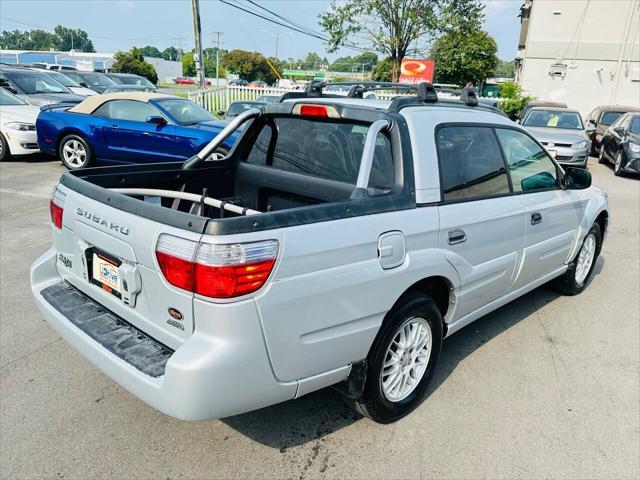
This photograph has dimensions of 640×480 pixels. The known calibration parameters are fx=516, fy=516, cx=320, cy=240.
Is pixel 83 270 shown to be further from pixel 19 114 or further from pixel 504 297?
pixel 19 114

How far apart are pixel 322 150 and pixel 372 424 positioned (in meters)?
1.70

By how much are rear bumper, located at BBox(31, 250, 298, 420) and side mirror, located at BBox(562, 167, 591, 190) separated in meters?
3.12

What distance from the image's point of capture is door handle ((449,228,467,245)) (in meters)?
3.02

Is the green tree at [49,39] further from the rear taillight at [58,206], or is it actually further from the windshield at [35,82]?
the rear taillight at [58,206]

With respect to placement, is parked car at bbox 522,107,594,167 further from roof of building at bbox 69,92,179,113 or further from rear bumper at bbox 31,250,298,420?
rear bumper at bbox 31,250,298,420

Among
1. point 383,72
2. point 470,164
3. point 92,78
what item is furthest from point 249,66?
point 470,164

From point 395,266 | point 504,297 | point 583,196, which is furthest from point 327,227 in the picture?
point 583,196

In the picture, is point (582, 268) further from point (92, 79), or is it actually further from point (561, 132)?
point (92, 79)

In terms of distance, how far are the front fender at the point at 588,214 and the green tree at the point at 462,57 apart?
24.6 m

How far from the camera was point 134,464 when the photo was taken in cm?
259

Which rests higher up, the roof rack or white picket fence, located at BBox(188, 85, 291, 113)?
the roof rack

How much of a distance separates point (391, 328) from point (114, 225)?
150 cm

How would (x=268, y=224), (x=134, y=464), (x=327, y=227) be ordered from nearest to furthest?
(x=268, y=224), (x=327, y=227), (x=134, y=464)

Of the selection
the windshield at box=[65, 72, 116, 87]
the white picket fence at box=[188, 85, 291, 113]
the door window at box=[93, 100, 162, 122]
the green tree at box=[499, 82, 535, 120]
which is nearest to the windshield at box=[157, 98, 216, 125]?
the door window at box=[93, 100, 162, 122]
